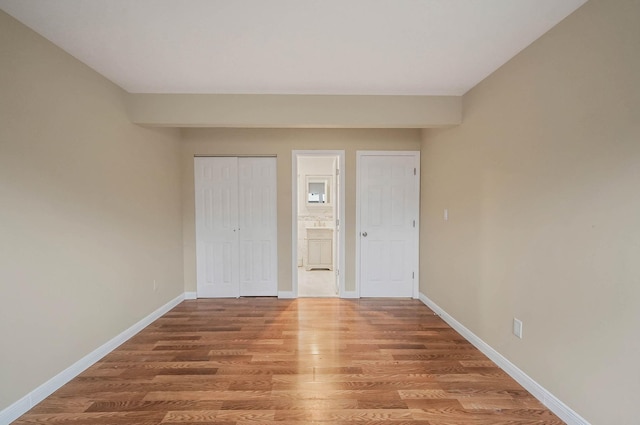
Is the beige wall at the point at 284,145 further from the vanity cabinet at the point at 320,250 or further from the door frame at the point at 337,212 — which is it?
the vanity cabinet at the point at 320,250

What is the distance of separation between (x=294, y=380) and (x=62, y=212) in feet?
7.02

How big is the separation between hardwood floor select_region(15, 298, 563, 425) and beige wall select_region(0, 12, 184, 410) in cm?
40

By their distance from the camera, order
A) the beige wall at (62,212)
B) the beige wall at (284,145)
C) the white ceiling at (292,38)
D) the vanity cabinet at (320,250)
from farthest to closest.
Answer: the vanity cabinet at (320,250) → the beige wall at (284,145) → the beige wall at (62,212) → the white ceiling at (292,38)

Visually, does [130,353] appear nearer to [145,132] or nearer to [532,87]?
[145,132]

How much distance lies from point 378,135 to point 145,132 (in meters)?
2.87

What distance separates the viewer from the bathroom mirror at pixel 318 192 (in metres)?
6.09

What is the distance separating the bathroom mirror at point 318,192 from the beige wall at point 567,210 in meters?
3.64

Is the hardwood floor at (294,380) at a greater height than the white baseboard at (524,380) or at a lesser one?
lesser

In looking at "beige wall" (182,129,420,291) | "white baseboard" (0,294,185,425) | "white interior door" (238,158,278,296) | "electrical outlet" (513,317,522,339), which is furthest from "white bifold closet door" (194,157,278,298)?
"electrical outlet" (513,317,522,339)

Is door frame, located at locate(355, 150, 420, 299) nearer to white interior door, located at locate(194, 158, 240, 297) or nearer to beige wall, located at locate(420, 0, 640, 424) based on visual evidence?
beige wall, located at locate(420, 0, 640, 424)

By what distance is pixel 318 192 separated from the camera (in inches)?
241

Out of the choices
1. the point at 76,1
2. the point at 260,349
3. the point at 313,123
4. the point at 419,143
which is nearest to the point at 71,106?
the point at 76,1

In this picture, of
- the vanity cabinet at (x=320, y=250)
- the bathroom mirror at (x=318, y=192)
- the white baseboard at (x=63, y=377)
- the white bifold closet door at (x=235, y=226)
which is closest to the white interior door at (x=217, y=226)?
the white bifold closet door at (x=235, y=226)

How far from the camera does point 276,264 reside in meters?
3.98
